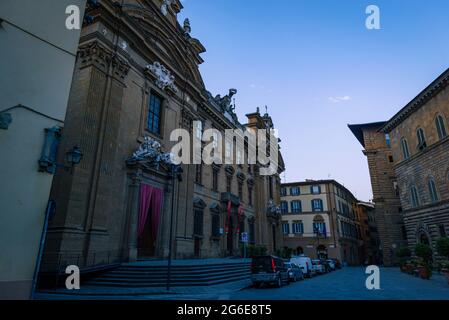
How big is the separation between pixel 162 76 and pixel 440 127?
25626mm

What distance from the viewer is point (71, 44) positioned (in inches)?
367

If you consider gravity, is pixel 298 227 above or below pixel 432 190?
below

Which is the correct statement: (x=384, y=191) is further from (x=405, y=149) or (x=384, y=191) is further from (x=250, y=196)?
(x=250, y=196)

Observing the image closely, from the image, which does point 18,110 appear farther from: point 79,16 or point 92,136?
point 92,136

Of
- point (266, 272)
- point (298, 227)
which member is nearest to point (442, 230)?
point (266, 272)

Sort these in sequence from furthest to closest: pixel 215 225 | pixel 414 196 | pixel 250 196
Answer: pixel 250 196 < pixel 414 196 < pixel 215 225

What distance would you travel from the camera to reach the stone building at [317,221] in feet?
168

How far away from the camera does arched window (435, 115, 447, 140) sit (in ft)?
Answer: 89.8

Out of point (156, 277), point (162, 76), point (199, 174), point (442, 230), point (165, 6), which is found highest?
point (165, 6)

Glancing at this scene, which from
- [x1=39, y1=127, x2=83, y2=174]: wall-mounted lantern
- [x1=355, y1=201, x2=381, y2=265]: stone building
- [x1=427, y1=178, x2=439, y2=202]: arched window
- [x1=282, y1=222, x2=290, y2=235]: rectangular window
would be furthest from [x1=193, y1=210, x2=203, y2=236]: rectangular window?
[x1=355, y1=201, x2=381, y2=265]: stone building

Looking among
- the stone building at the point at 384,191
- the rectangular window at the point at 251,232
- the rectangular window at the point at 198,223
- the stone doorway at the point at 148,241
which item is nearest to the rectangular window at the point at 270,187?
the rectangular window at the point at 251,232

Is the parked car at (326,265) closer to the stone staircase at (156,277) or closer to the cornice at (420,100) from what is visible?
the cornice at (420,100)

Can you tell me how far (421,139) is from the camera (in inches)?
1214
